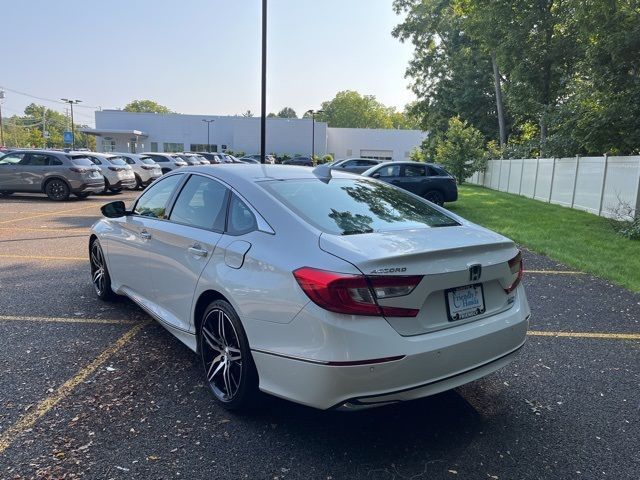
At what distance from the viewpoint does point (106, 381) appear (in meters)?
3.58

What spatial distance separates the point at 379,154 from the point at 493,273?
67.8 metres

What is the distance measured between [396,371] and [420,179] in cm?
1356

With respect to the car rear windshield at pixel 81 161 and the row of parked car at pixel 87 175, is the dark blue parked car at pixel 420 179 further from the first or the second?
the car rear windshield at pixel 81 161

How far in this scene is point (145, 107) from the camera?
160m

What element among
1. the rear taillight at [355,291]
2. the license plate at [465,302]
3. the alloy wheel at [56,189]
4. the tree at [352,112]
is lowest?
the alloy wheel at [56,189]

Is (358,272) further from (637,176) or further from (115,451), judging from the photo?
(637,176)

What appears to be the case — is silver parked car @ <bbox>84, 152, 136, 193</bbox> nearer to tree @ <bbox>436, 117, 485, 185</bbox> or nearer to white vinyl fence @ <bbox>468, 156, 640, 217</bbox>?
white vinyl fence @ <bbox>468, 156, 640, 217</bbox>

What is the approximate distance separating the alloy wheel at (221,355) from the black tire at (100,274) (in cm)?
235

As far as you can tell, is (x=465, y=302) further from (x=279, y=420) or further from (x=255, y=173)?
(x=255, y=173)

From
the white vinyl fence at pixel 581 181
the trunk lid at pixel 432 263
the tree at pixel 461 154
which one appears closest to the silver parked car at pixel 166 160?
the tree at pixel 461 154

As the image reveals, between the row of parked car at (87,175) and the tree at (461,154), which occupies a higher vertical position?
the tree at (461,154)

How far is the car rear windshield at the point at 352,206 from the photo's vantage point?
10.3 ft

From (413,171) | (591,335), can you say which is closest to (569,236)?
(413,171)

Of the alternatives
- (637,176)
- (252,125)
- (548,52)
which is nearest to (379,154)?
(252,125)
